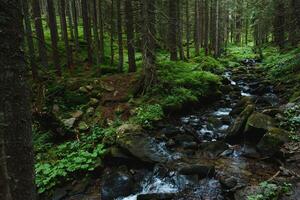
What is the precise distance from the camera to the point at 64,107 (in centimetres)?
1035

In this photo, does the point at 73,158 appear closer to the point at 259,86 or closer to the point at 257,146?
the point at 257,146

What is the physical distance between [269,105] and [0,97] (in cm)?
1069

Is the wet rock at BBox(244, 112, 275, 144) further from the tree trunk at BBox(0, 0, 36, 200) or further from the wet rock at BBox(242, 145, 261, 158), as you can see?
the tree trunk at BBox(0, 0, 36, 200)

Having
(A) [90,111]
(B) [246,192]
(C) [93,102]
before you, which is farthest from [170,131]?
(B) [246,192]

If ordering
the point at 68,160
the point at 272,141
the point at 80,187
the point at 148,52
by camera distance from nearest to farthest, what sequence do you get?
the point at 80,187 < the point at 272,141 < the point at 68,160 < the point at 148,52

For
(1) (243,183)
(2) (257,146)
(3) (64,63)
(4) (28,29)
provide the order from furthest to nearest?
(3) (64,63)
(4) (28,29)
(2) (257,146)
(1) (243,183)

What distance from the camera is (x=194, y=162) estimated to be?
7.22 meters

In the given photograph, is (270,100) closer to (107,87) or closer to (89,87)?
(107,87)

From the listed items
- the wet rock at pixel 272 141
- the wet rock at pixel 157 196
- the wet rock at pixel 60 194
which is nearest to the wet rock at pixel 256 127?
the wet rock at pixel 272 141

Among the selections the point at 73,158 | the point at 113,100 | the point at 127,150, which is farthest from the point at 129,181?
the point at 113,100

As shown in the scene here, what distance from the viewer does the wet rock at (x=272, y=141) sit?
6921 millimetres

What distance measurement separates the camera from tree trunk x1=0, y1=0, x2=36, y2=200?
1997 millimetres

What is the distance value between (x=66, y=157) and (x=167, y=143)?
9.52 ft

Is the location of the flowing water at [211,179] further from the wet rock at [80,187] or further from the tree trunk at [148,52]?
the tree trunk at [148,52]
